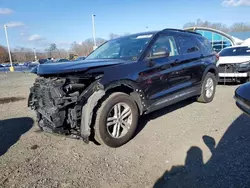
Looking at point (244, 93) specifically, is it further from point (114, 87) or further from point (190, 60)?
point (190, 60)

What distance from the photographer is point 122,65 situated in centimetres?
366

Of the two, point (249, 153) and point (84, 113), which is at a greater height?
point (84, 113)

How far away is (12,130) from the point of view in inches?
182

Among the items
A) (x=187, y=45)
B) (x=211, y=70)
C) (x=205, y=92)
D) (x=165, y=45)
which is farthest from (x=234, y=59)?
(x=165, y=45)

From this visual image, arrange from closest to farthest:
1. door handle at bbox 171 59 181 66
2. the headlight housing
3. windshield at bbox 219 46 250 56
A: door handle at bbox 171 59 181 66, the headlight housing, windshield at bbox 219 46 250 56

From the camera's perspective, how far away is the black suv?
3.27m

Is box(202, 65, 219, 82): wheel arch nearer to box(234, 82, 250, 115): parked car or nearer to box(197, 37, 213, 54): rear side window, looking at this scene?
box(197, 37, 213, 54): rear side window

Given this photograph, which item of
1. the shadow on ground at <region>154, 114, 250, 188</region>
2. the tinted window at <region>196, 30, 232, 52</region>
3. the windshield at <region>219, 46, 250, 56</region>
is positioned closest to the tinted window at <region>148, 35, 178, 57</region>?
the shadow on ground at <region>154, 114, 250, 188</region>

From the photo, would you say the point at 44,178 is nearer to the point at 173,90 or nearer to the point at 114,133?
the point at 114,133

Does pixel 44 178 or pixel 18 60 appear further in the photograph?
pixel 18 60

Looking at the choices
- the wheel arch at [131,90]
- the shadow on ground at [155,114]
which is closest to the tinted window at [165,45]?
the wheel arch at [131,90]

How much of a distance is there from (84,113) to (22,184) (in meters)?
1.21

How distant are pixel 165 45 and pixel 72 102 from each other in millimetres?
2416

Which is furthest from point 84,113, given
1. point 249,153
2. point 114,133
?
point 249,153
